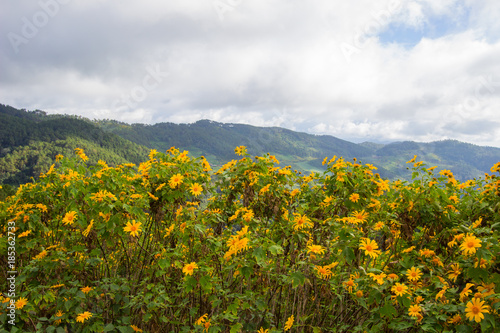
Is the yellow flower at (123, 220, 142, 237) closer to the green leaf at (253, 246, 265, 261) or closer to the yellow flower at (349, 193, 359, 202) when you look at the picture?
the green leaf at (253, 246, 265, 261)

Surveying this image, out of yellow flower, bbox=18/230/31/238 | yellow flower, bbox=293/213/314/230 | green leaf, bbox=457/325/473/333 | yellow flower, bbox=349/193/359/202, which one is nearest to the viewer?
green leaf, bbox=457/325/473/333

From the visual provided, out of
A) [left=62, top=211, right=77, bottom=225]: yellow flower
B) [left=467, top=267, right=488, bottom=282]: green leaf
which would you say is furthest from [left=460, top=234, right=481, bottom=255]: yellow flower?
[left=62, top=211, right=77, bottom=225]: yellow flower

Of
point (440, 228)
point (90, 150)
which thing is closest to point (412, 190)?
point (440, 228)

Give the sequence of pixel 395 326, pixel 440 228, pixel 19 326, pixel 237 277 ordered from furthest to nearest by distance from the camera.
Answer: pixel 237 277 < pixel 440 228 < pixel 19 326 < pixel 395 326

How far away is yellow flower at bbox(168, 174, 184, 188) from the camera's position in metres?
3.35

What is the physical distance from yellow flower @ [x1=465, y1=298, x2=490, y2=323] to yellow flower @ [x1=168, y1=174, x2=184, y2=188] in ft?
9.87

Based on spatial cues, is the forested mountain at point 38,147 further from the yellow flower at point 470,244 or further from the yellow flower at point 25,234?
the yellow flower at point 470,244

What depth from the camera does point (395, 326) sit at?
7.59 ft

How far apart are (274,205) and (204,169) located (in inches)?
45.5

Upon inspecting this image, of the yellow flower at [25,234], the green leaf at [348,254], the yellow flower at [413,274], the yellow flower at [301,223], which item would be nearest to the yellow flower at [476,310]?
the yellow flower at [413,274]

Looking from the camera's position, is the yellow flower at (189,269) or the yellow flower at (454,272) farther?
the yellow flower at (189,269)

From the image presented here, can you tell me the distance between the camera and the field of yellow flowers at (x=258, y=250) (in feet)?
8.25

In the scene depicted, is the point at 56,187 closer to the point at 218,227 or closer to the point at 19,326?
the point at 19,326

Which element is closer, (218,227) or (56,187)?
(218,227)
